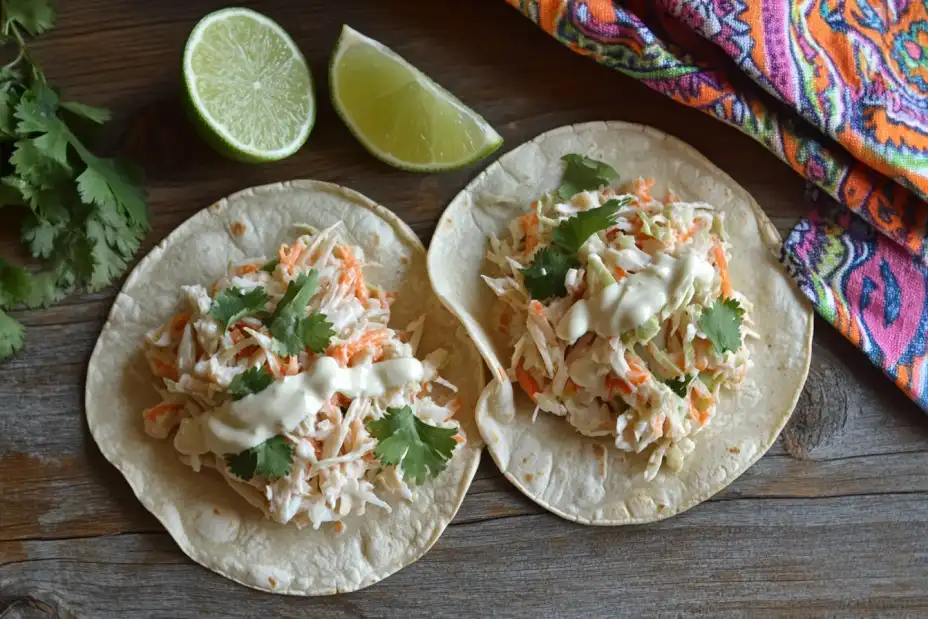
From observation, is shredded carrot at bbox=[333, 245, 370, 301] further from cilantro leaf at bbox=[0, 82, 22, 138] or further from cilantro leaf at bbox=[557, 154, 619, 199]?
cilantro leaf at bbox=[0, 82, 22, 138]

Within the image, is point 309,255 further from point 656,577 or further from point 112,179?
point 656,577

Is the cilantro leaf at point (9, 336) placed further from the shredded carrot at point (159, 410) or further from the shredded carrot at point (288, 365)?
the shredded carrot at point (288, 365)

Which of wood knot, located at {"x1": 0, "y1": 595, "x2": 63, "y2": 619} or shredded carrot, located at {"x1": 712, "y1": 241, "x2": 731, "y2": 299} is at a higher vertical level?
shredded carrot, located at {"x1": 712, "y1": 241, "x2": 731, "y2": 299}

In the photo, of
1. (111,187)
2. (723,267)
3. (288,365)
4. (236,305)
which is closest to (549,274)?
(723,267)

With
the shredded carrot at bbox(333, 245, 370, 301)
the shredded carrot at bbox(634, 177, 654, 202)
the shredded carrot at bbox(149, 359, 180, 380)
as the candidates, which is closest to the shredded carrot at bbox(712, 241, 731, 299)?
the shredded carrot at bbox(634, 177, 654, 202)

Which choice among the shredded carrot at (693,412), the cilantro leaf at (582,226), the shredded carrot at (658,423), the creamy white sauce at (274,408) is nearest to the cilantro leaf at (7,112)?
the creamy white sauce at (274,408)

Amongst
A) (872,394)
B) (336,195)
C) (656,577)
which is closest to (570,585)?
(656,577)

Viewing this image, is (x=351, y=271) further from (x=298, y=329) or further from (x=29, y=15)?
(x=29, y=15)
